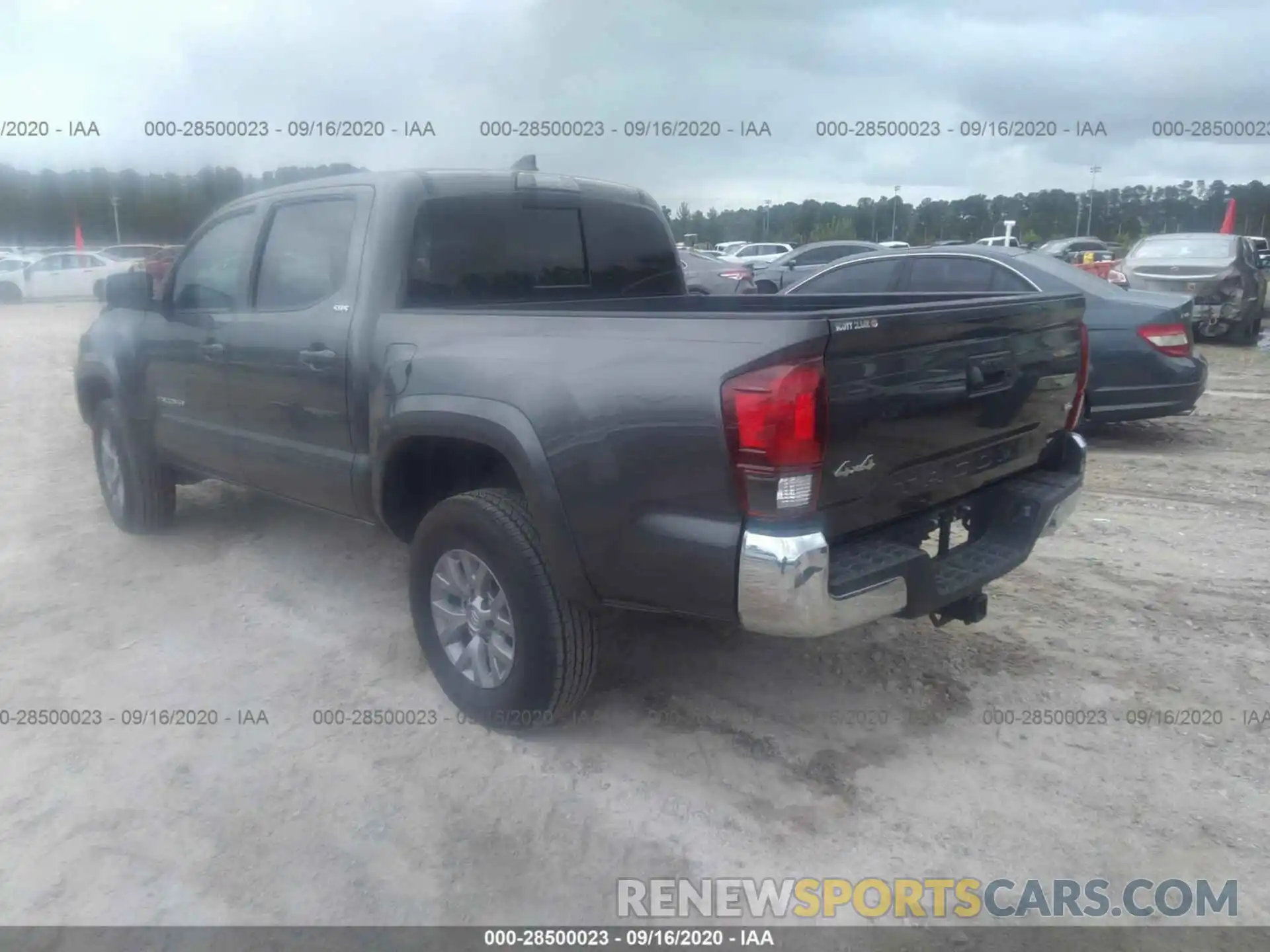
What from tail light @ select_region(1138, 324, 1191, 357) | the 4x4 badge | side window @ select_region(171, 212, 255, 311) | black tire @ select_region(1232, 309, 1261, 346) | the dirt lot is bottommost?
the dirt lot

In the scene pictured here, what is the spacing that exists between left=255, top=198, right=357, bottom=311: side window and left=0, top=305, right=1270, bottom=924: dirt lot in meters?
1.49

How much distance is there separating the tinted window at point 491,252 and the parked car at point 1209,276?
35.2 feet

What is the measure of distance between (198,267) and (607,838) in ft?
12.0

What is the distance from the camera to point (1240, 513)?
5.78 meters

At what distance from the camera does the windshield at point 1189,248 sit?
12969 millimetres

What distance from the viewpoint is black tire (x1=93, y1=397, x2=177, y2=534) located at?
17.9ft

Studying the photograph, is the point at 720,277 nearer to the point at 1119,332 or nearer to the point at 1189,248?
the point at 1189,248

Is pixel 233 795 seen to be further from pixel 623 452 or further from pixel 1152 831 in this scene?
pixel 1152 831

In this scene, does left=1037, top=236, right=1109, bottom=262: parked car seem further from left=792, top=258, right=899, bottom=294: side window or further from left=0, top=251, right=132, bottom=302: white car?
left=0, top=251, right=132, bottom=302: white car

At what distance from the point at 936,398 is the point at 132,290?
4157 millimetres

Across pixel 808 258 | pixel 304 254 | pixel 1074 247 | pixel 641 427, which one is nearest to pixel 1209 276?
pixel 808 258

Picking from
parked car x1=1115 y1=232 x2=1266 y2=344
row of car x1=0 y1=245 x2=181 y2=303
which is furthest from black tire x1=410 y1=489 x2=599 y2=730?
parked car x1=1115 y1=232 x2=1266 y2=344

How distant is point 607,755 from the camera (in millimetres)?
3357

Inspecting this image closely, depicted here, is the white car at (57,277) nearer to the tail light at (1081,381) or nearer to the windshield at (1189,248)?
the tail light at (1081,381)
